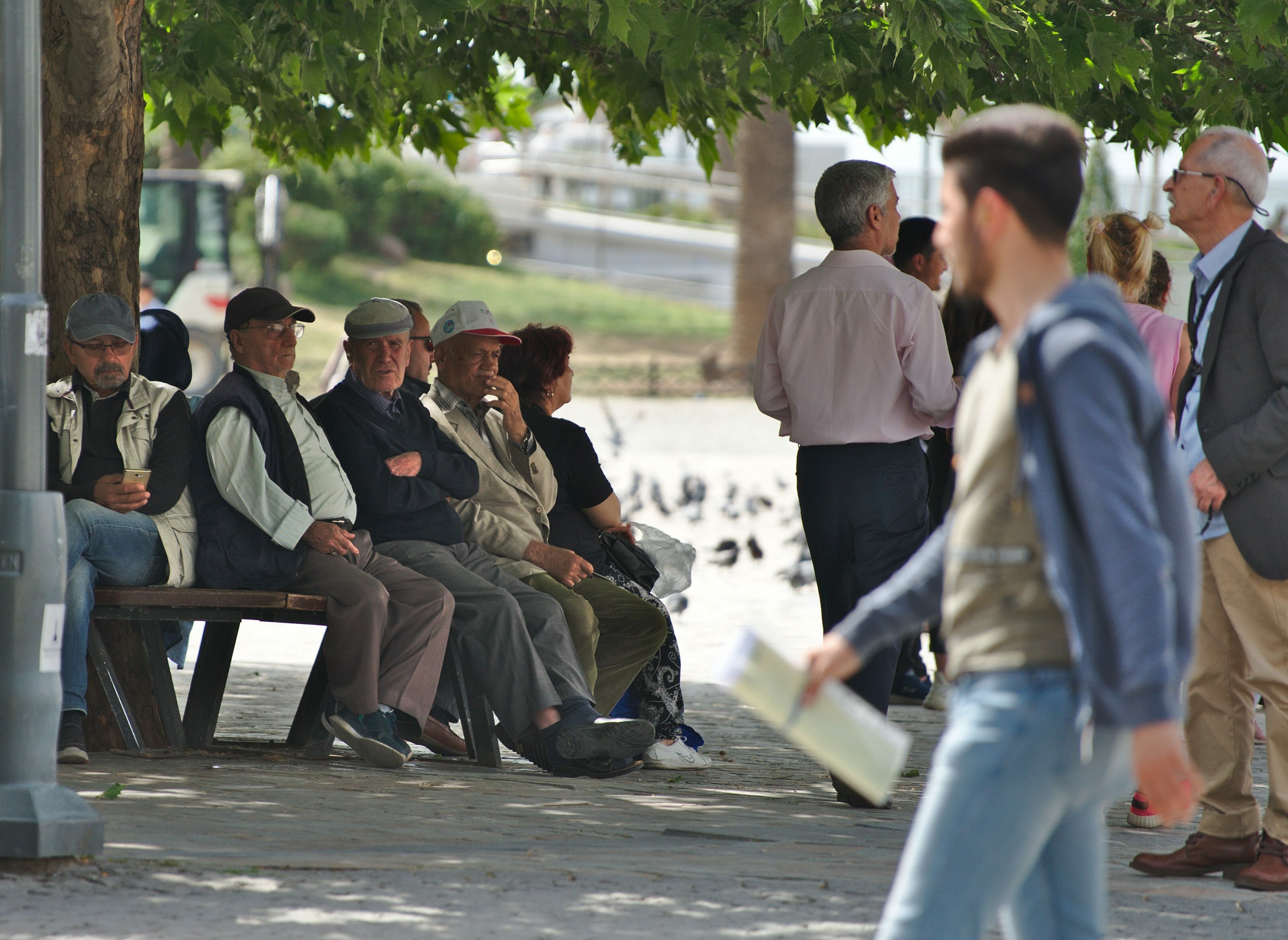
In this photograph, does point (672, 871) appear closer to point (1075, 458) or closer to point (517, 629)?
point (517, 629)

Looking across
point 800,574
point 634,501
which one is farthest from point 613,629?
point 634,501

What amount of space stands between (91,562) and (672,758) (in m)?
2.40

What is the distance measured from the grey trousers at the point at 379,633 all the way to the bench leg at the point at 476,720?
0.87ft

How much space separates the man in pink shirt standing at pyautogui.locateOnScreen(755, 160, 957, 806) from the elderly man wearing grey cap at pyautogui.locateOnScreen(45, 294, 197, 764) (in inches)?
89.5

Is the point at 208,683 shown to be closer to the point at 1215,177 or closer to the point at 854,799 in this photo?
the point at 854,799

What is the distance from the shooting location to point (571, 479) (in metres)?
6.96

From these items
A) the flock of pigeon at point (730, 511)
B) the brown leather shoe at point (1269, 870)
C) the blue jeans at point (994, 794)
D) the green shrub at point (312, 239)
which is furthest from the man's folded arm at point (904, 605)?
the green shrub at point (312, 239)

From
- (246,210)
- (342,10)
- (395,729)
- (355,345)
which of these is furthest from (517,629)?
(246,210)

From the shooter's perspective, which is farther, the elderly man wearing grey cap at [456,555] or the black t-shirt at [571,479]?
the black t-shirt at [571,479]

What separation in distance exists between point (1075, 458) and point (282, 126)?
24.2 feet

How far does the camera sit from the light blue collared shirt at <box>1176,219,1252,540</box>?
469cm

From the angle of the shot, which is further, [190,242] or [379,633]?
[190,242]

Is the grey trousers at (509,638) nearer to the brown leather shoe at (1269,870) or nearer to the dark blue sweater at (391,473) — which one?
the dark blue sweater at (391,473)

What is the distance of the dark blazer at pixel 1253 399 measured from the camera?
14.9ft
